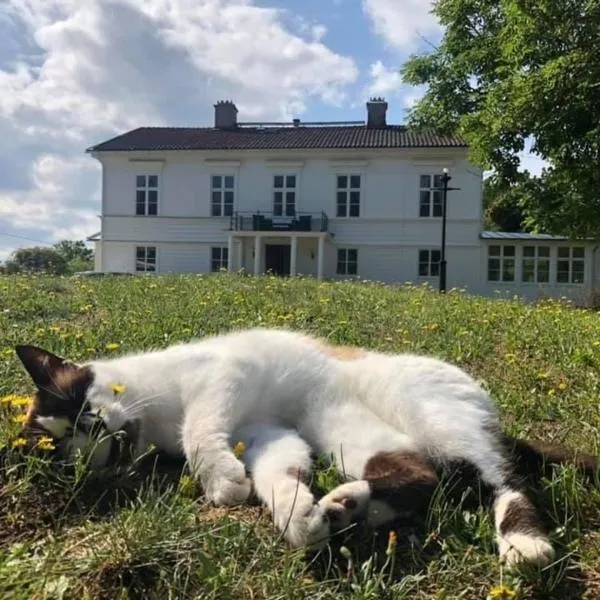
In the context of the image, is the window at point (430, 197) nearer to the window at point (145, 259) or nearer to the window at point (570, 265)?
the window at point (570, 265)

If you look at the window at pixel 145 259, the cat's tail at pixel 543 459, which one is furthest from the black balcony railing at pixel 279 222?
the cat's tail at pixel 543 459

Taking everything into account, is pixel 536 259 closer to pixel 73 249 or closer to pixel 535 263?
pixel 535 263

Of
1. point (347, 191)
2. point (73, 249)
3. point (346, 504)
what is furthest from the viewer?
point (73, 249)

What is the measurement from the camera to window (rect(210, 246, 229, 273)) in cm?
3231

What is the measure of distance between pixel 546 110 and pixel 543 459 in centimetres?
1558

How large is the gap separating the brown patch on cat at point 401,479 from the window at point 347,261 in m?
29.1

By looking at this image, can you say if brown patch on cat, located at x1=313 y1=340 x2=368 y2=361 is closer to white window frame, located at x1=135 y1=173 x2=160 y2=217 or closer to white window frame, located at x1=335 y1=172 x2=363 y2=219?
white window frame, located at x1=335 y1=172 x2=363 y2=219

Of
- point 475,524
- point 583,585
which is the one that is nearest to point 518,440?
point 475,524

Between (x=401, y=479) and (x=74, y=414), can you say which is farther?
(x=74, y=414)

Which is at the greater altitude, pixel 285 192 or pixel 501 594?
pixel 285 192

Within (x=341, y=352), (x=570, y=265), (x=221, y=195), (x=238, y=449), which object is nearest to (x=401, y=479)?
(x=238, y=449)

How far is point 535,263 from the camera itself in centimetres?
3098

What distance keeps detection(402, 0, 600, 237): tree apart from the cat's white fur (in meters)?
14.9

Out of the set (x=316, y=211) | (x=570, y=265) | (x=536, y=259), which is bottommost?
(x=570, y=265)
